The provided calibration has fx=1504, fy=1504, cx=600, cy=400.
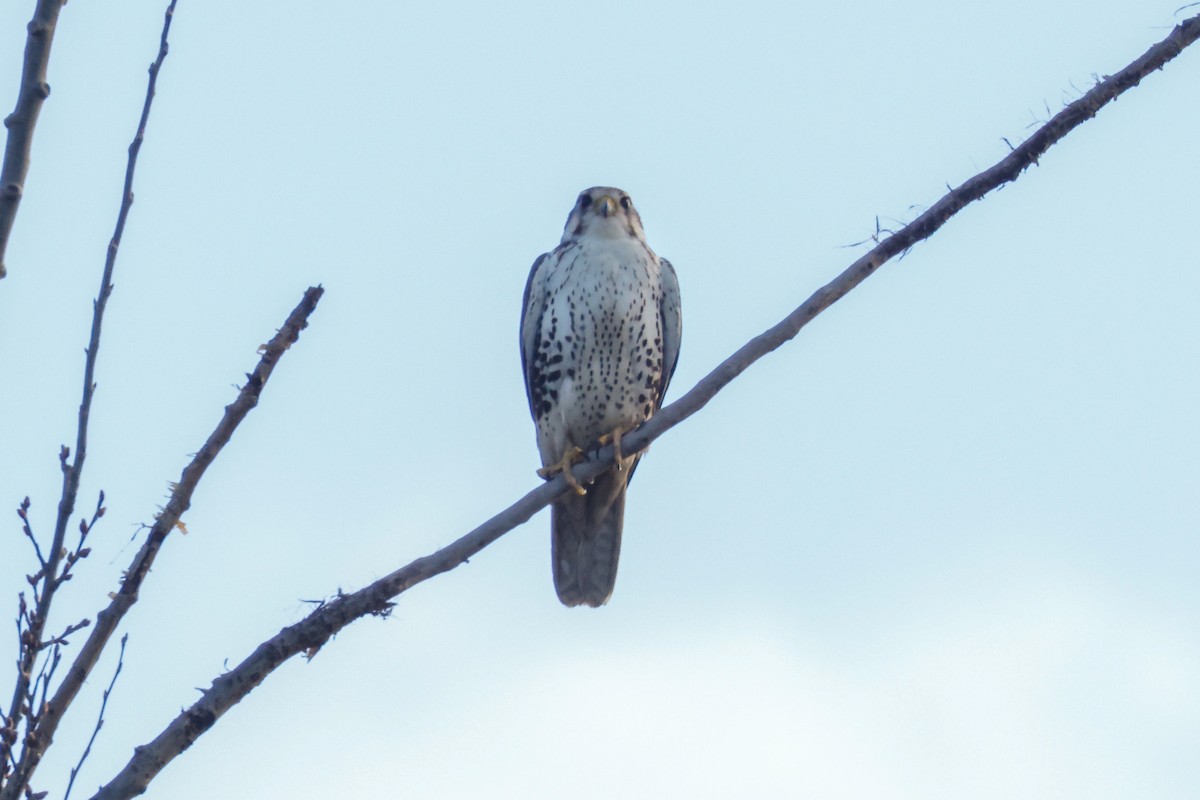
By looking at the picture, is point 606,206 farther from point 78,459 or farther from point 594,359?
point 78,459

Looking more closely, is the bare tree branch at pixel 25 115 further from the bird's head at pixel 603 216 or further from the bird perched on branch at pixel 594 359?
the bird's head at pixel 603 216

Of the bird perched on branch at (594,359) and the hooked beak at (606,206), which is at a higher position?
the hooked beak at (606,206)

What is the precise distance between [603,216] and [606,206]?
52mm

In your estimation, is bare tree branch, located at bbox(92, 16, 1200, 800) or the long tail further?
the long tail

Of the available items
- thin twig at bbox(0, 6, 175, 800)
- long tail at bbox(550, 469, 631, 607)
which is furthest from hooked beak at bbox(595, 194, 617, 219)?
thin twig at bbox(0, 6, 175, 800)

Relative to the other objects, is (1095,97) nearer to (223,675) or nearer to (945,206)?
(945,206)

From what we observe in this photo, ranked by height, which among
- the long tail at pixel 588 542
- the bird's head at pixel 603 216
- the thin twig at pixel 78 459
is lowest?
the thin twig at pixel 78 459

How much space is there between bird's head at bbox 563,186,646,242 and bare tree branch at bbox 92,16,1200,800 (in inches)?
106

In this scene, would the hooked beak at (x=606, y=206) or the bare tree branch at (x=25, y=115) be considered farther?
Result: the hooked beak at (x=606, y=206)

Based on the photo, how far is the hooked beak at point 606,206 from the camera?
7043 millimetres

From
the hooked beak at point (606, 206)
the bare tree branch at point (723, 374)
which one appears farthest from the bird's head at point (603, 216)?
the bare tree branch at point (723, 374)

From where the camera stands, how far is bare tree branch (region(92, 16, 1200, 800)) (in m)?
3.51

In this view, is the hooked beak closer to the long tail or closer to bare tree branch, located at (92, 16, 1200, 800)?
the long tail

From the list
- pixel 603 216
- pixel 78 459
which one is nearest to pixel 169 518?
pixel 78 459
